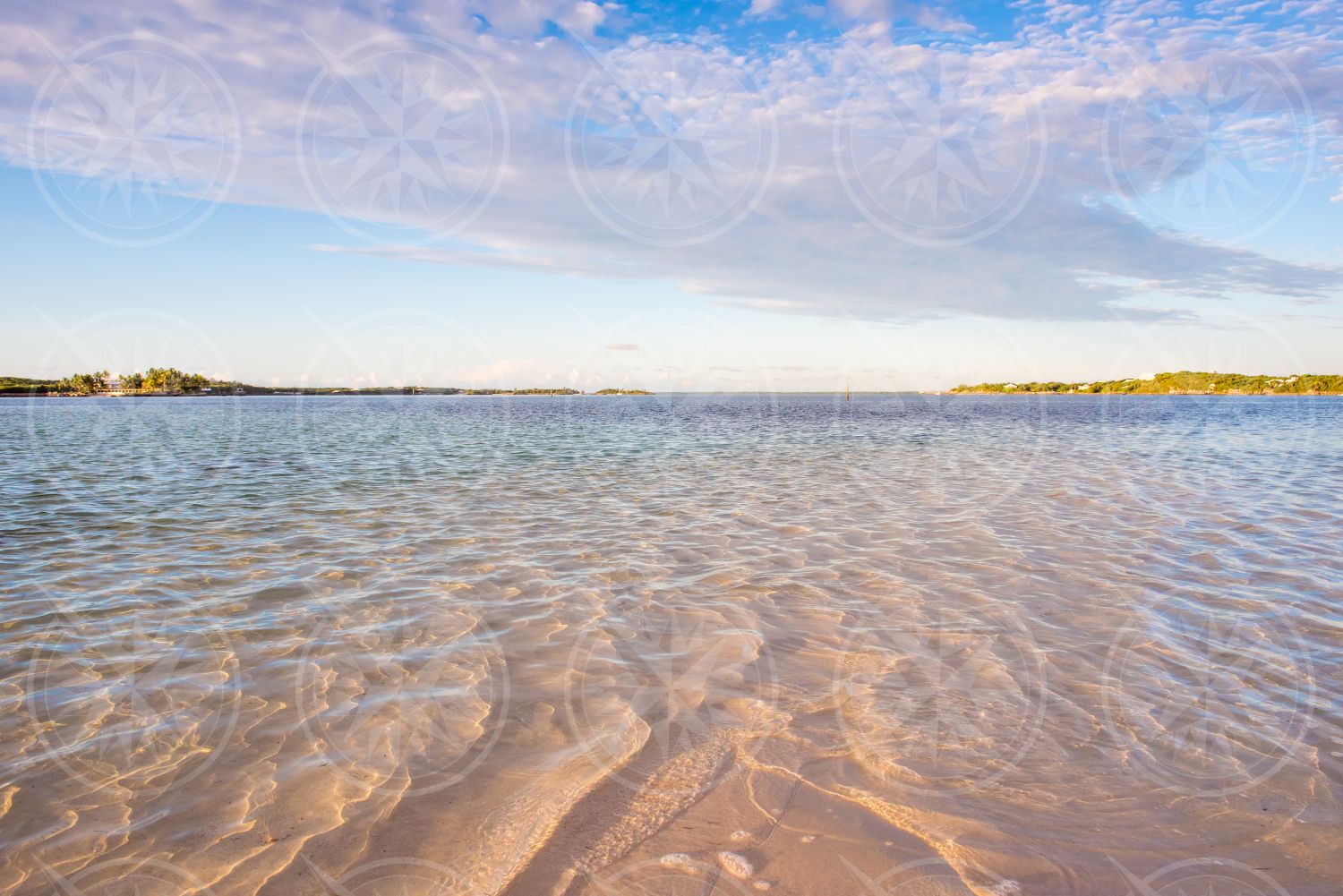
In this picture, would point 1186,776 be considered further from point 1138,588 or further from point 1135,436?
point 1135,436

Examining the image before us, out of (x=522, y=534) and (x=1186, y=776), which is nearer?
(x=1186, y=776)

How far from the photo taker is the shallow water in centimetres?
384

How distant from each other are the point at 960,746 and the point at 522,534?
9289mm

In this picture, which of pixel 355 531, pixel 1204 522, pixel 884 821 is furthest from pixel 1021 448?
pixel 884 821

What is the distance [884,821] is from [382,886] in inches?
117

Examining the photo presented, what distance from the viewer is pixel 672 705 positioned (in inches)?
227

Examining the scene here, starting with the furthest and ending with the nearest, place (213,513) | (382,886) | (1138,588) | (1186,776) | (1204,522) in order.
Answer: (213,513)
(1204,522)
(1138,588)
(1186,776)
(382,886)

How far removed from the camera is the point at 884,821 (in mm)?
4109

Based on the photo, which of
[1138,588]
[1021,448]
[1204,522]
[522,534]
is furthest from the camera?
[1021,448]

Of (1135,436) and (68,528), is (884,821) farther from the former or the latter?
(1135,436)

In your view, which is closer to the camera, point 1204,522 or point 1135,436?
point 1204,522

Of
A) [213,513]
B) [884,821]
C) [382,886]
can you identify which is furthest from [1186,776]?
[213,513]

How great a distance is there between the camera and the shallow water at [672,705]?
384cm

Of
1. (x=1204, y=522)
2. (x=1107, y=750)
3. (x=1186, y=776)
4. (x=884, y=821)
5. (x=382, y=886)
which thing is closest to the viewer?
(x=382, y=886)
